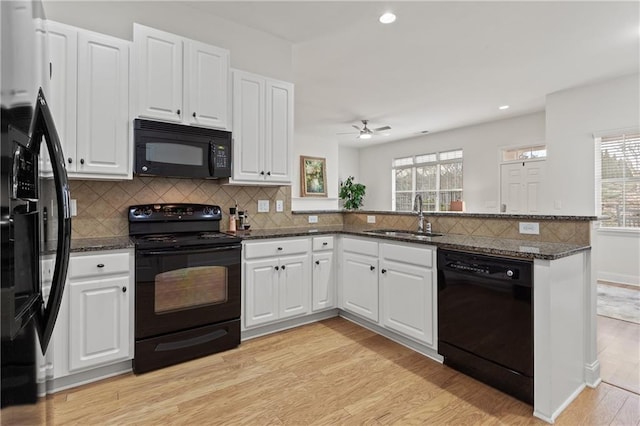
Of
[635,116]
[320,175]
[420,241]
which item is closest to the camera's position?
[420,241]

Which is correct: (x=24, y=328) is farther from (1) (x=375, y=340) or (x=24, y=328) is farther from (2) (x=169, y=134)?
(1) (x=375, y=340)

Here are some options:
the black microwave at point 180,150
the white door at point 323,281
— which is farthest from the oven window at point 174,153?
the white door at point 323,281

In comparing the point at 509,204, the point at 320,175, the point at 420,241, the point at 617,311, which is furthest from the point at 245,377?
the point at 320,175

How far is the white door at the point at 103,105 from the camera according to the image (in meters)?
2.23

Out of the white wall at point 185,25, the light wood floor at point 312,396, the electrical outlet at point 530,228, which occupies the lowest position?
the light wood floor at point 312,396

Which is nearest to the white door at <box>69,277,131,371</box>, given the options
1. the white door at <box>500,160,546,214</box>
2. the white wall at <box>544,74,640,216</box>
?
the white wall at <box>544,74,640,216</box>

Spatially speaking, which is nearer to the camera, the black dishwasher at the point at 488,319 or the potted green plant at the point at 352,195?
the black dishwasher at the point at 488,319

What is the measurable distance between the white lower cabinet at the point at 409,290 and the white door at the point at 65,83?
2.35m

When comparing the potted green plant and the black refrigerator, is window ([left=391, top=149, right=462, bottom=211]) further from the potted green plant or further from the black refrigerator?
the black refrigerator

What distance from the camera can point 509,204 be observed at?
641 centimetres

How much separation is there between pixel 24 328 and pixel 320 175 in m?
7.91

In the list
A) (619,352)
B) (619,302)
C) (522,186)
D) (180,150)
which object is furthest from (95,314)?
(522,186)

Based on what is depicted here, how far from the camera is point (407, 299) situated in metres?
2.54

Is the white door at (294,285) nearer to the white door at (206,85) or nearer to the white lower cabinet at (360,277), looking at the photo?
the white lower cabinet at (360,277)
